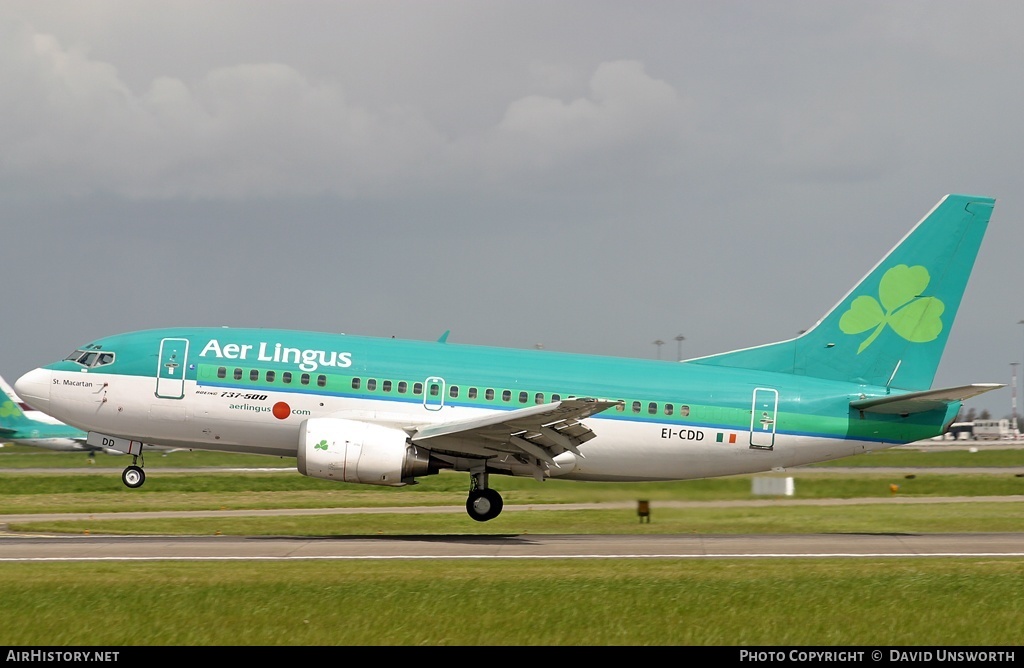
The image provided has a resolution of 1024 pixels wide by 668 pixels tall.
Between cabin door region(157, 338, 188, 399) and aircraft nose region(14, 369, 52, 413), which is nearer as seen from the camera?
cabin door region(157, 338, 188, 399)

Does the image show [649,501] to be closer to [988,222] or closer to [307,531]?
[307,531]

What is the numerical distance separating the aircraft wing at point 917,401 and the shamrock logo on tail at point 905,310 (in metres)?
1.72

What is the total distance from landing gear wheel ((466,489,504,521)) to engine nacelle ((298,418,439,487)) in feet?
7.92

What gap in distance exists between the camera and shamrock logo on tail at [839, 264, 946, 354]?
28.9 m

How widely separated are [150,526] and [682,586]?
55.9 ft

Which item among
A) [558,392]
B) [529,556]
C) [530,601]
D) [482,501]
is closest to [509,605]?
[530,601]

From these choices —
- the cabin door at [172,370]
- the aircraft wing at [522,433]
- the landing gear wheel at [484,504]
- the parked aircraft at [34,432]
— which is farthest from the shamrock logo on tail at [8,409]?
the aircraft wing at [522,433]

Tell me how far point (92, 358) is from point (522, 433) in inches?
427

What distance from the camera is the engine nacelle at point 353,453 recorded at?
25266mm

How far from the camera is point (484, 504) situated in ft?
90.5

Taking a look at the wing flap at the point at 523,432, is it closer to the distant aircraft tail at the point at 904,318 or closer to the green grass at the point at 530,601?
the green grass at the point at 530,601

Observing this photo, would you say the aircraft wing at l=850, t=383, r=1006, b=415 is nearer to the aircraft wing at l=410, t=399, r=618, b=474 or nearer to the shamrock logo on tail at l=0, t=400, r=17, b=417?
the aircraft wing at l=410, t=399, r=618, b=474

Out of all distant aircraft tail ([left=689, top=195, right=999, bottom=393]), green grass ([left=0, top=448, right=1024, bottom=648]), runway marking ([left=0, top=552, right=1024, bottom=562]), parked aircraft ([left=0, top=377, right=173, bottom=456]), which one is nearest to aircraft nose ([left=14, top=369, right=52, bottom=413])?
runway marking ([left=0, top=552, right=1024, bottom=562])

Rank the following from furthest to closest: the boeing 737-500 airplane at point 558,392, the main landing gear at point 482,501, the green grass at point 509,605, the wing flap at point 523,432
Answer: the main landing gear at point 482,501 < the boeing 737-500 airplane at point 558,392 < the wing flap at point 523,432 < the green grass at point 509,605
